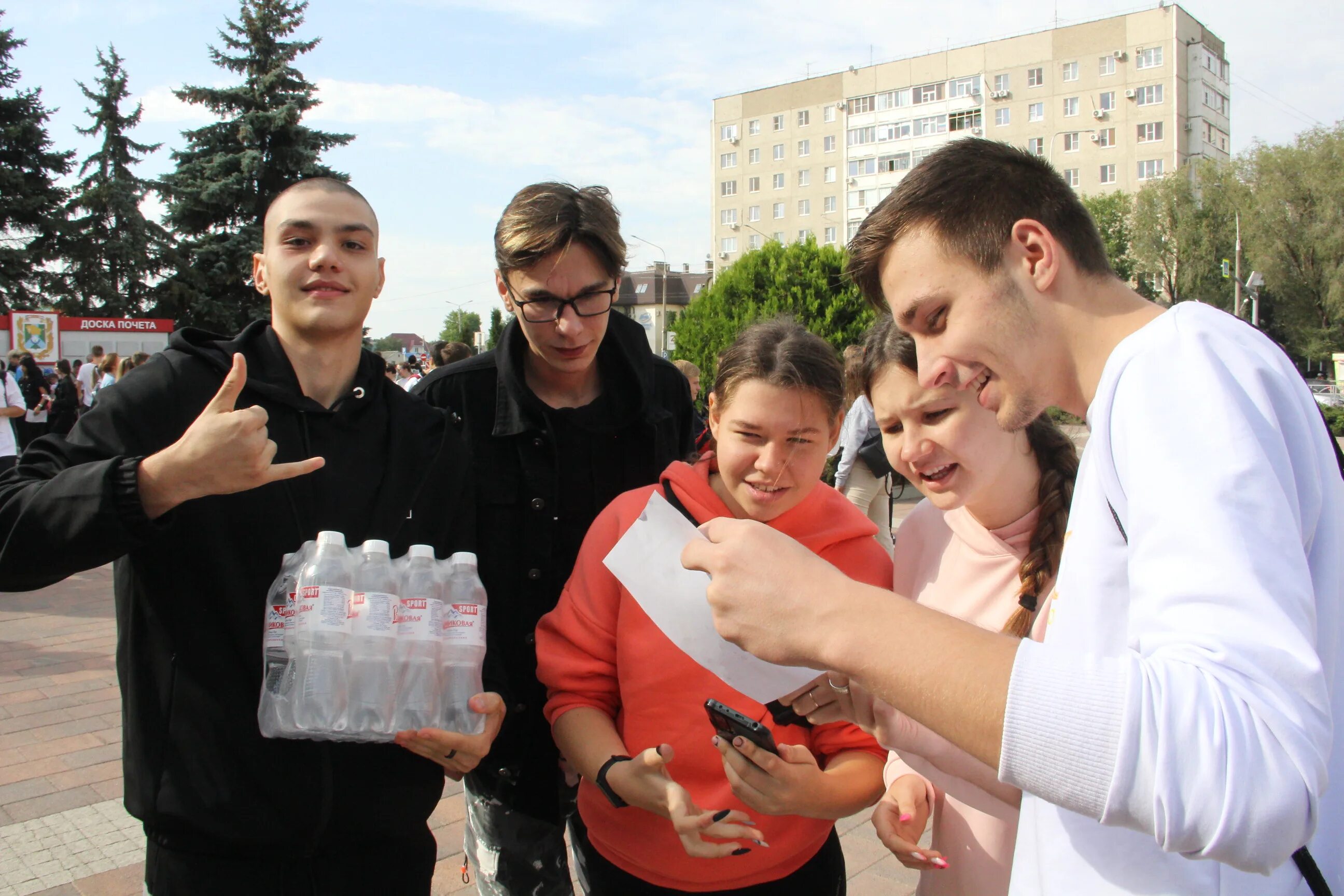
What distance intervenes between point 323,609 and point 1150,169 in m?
71.2

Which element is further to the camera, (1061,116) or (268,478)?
(1061,116)

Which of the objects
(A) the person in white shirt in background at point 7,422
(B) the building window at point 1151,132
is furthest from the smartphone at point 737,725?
(B) the building window at point 1151,132

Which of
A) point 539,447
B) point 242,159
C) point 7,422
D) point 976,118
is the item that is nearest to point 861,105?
point 976,118

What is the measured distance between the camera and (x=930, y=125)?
68.9 m

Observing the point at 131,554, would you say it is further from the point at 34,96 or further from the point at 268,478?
the point at 34,96

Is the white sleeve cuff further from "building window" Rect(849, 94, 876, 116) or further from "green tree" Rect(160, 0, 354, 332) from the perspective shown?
"building window" Rect(849, 94, 876, 116)

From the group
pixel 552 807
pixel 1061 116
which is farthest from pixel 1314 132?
pixel 552 807

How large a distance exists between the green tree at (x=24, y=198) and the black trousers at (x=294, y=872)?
4079 centimetres

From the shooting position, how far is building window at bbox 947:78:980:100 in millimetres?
67562

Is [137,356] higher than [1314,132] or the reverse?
the reverse

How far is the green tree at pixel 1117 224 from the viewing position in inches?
2009

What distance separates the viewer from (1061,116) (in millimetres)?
65312

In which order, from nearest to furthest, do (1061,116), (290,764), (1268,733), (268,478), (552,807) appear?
(1268,733), (268,478), (290,764), (552,807), (1061,116)

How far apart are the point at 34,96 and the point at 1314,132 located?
177 ft
